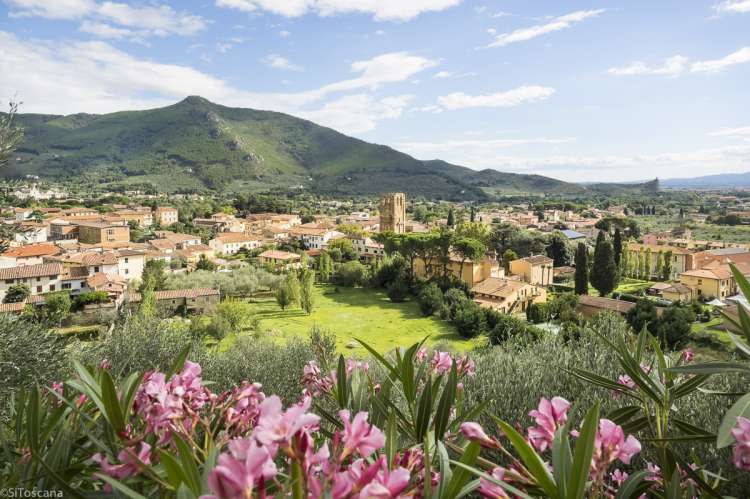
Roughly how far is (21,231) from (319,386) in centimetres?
582

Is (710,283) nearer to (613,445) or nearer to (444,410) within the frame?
(444,410)

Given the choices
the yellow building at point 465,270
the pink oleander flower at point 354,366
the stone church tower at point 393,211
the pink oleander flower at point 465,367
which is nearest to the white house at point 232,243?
the stone church tower at point 393,211

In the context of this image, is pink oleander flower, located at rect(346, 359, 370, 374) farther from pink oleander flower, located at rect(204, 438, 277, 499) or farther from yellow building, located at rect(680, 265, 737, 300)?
yellow building, located at rect(680, 265, 737, 300)

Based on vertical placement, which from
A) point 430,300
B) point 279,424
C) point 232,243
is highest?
point 279,424

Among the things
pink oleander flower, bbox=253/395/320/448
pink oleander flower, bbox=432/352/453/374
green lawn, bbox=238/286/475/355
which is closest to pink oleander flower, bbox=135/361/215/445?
pink oleander flower, bbox=253/395/320/448

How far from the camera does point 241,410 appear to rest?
150cm

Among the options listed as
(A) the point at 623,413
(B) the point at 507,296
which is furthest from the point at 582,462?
(B) the point at 507,296

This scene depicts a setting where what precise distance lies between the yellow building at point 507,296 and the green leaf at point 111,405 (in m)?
27.6

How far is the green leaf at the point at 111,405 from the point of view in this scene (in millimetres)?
1250

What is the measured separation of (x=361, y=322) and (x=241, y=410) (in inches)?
1030

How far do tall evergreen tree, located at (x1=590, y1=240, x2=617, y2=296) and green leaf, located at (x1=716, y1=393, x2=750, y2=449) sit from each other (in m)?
35.5

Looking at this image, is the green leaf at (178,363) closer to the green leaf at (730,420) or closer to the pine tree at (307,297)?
the green leaf at (730,420)

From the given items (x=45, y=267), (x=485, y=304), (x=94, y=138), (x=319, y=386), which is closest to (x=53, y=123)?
(x=94, y=138)

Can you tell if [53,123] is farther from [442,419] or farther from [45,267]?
[442,419]
